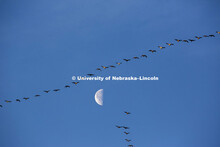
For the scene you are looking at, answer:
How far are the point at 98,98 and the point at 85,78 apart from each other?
17.7 m

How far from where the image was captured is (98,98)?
112188mm

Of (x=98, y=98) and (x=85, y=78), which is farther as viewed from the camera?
(x=98, y=98)

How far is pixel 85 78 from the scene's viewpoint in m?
95.6
